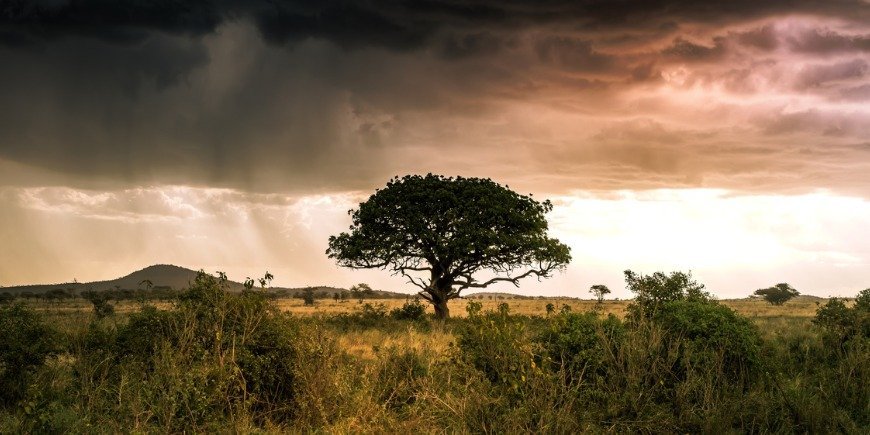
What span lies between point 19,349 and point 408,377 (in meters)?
8.05

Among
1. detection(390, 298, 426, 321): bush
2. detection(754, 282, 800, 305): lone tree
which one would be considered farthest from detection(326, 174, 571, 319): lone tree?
detection(754, 282, 800, 305): lone tree

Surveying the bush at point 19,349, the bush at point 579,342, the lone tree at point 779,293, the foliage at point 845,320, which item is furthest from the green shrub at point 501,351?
the lone tree at point 779,293

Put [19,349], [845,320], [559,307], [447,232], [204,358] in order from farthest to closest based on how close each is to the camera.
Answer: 1. [559,307]
2. [447,232]
3. [845,320]
4. [19,349]
5. [204,358]

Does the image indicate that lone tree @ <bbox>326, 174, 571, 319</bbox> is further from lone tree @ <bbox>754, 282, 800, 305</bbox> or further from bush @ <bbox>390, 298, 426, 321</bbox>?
lone tree @ <bbox>754, 282, 800, 305</bbox>

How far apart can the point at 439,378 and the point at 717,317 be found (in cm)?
585

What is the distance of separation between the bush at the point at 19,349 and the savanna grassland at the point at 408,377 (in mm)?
29

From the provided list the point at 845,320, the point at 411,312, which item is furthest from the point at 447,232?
the point at 845,320

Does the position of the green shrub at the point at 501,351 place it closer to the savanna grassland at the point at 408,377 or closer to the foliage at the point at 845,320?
the savanna grassland at the point at 408,377

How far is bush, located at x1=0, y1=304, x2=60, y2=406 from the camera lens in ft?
44.9

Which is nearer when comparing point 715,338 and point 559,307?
point 715,338

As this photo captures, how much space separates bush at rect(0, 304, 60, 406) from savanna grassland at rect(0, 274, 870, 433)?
0.10 ft

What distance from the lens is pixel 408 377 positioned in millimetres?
14594

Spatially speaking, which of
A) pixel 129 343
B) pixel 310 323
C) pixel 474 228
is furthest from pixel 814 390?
pixel 474 228

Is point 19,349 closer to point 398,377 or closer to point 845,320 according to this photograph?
point 398,377
